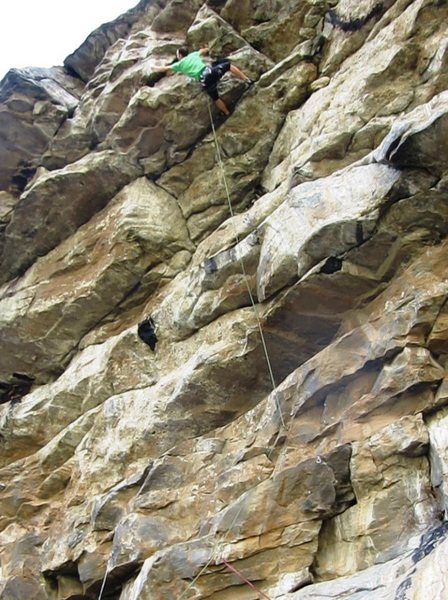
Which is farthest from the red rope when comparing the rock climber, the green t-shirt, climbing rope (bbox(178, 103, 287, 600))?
the green t-shirt

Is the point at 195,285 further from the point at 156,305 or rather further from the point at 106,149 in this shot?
the point at 106,149

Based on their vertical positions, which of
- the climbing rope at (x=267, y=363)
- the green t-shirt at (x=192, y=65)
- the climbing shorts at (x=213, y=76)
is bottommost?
the climbing rope at (x=267, y=363)

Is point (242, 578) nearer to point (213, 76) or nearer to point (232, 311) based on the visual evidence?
point (232, 311)

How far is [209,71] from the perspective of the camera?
14609 millimetres

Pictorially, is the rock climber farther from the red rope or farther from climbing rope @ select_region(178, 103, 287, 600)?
the red rope

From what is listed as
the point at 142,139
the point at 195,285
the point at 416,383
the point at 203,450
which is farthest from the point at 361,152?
the point at 142,139

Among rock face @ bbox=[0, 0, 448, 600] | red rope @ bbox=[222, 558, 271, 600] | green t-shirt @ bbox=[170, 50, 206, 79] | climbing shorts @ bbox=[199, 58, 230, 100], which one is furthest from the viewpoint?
green t-shirt @ bbox=[170, 50, 206, 79]

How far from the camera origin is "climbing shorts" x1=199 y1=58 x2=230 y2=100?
14633mm

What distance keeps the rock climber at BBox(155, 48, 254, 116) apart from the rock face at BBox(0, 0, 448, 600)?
12.9 inches

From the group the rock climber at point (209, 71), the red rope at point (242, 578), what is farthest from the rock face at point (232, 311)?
the rock climber at point (209, 71)

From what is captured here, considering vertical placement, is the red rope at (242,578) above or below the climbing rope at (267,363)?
below

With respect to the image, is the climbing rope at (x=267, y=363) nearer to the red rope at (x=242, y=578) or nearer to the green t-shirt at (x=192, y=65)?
the red rope at (x=242, y=578)

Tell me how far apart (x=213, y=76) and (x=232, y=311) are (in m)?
6.27

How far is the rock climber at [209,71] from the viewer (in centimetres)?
1468
